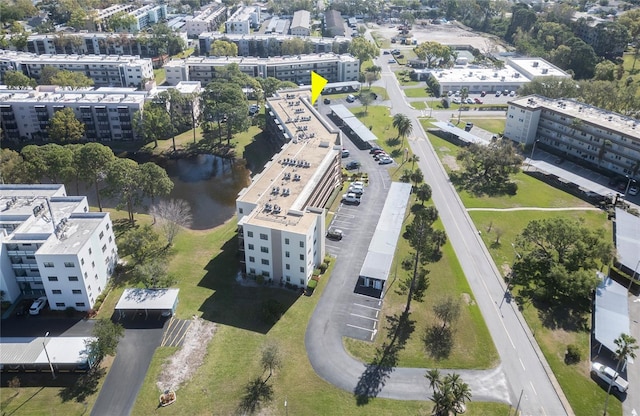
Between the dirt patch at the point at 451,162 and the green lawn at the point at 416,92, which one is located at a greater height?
the green lawn at the point at 416,92

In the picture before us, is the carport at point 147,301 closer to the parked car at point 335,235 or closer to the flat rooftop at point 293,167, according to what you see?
the flat rooftop at point 293,167

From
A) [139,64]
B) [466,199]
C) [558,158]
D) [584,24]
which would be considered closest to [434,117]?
[558,158]

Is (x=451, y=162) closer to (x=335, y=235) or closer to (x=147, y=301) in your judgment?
(x=335, y=235)

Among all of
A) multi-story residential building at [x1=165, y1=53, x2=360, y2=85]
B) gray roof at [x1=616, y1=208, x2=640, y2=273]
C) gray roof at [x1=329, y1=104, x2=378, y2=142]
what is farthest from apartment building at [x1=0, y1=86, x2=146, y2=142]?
gray roof at [x1=616, y1=208, x2=640, y2=273]

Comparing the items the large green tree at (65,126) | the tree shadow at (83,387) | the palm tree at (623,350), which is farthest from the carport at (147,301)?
the large green tree at (65,126)

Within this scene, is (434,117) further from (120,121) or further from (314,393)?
(314,393)

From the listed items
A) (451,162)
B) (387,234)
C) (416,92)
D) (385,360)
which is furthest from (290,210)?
(416,92)
